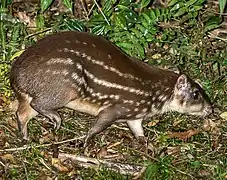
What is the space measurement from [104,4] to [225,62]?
131cm

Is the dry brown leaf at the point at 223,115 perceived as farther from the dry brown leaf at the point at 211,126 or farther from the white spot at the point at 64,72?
the white spot at the point at 64,72

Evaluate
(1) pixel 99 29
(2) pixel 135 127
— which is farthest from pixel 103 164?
(1) pixel 99 29

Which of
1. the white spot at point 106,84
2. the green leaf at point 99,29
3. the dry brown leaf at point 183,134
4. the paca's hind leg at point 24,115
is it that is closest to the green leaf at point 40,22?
the green leaf at point 99,29

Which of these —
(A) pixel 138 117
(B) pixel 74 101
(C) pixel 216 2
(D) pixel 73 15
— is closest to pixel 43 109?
(B) pixel 74 101

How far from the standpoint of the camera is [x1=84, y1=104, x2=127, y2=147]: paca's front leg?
694cm

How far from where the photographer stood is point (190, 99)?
746 cm

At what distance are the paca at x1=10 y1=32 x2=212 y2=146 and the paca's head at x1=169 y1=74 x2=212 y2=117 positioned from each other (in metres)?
0.03

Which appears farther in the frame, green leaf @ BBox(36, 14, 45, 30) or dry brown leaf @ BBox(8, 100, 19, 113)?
green leaf @ BBox(36, 14, 45, 30)

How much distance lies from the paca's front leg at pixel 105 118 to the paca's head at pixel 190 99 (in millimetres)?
635

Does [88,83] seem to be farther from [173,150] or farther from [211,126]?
[211,126]

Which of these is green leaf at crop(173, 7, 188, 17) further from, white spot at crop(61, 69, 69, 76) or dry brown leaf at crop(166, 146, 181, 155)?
white spot at crop(61, 69, 69, 76)

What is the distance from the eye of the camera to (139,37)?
7684 millimetres

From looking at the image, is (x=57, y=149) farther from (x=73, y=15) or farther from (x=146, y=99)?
(x=73, y=15)

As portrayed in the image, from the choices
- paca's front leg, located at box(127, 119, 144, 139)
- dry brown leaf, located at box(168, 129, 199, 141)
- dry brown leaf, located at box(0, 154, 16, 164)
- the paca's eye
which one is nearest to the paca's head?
the paca's eye
